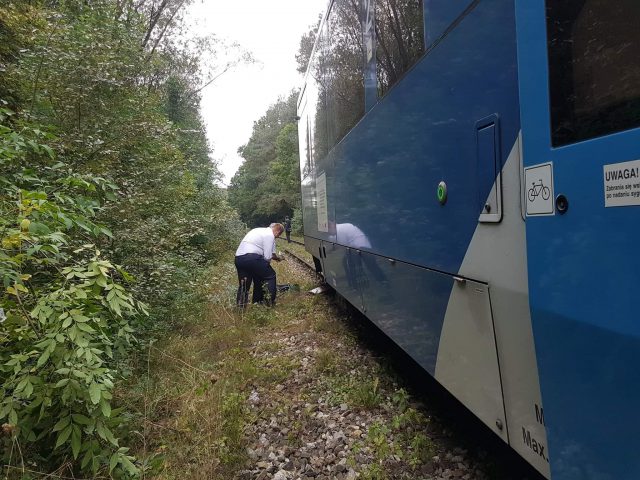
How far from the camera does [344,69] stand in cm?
475

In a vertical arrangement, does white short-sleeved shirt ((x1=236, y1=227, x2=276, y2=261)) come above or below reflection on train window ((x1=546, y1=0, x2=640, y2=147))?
below

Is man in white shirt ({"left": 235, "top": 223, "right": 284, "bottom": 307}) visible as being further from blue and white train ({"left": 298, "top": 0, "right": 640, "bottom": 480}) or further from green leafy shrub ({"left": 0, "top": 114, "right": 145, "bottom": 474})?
green leafy shrub ({"left": 0, "top": 114, "right": 145, "bottom": 474})

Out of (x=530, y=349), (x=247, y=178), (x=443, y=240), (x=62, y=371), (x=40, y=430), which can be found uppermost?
(x=247, y=178)

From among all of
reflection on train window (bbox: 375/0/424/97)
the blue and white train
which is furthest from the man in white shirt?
reflection on train window (bbox: 375/0/424/97)

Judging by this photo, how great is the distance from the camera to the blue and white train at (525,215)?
1.19 metres

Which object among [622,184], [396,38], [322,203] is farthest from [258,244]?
[622,184]

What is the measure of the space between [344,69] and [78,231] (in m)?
3.26

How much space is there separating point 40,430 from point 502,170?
10.6 ft

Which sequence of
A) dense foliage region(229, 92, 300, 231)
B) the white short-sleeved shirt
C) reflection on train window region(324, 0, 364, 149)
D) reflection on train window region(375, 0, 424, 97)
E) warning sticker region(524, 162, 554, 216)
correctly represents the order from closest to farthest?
warning sticker region(524, 162, 554, 216) → reflection on train window region(375, 0, 424, 97) → reflection on train window region(324, 0, 364, 149) → the white short-sleeved shirt → dense foliage region(229, 92, 300, 231)

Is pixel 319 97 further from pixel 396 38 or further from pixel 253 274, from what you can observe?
pixel 396 38

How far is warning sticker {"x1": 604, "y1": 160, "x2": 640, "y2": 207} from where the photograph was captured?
1101mm

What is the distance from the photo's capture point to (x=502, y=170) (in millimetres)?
1726

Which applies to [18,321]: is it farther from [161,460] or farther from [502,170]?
[502,170]

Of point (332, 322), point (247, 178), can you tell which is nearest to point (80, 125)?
point (332, 322)
